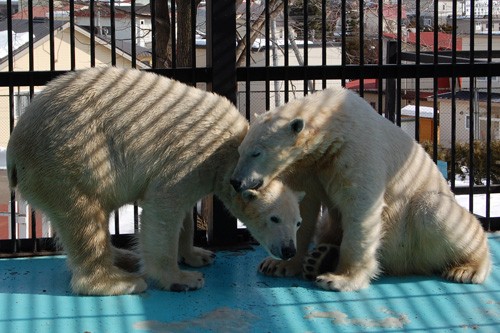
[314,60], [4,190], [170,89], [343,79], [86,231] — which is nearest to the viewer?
[86,231]

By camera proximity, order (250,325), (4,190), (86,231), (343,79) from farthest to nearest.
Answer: (4,190) → (343,79) → (86,231) → (250,325)

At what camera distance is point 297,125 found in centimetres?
365

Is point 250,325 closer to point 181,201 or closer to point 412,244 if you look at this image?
point 181,201

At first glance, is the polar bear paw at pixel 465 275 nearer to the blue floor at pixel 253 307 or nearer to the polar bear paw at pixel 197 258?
the blue floor at pixel 253 307

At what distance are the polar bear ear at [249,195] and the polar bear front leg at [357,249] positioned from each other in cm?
41

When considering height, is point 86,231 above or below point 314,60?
above

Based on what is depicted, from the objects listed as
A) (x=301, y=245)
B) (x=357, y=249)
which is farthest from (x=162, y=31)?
(x=357, y=249)

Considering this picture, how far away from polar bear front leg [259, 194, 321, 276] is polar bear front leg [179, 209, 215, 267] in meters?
0.33

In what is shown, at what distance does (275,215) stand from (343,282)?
45 centimetres

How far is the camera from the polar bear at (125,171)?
12.0 feet

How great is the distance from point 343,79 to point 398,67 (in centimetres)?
33

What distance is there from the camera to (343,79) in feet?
15.2

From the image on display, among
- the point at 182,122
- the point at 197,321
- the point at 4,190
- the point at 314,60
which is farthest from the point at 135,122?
the point at 314,60

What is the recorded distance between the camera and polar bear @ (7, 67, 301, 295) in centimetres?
367
